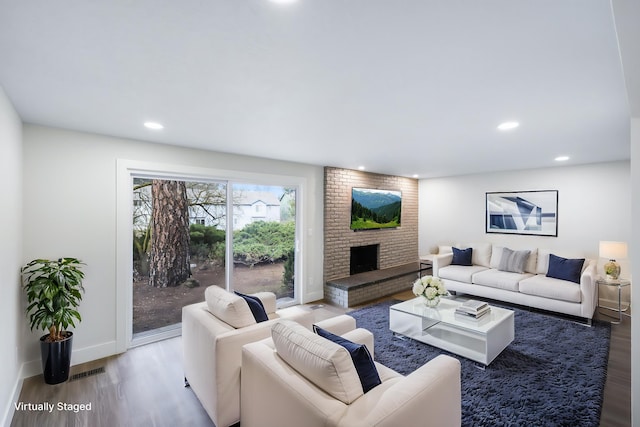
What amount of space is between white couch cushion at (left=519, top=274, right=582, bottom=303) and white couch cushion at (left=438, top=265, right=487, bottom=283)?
2.60 ft

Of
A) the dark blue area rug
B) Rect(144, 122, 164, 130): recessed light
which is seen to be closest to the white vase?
the dark blue area rug

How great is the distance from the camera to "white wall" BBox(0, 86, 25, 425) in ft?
6.68

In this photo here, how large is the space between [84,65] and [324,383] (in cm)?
215

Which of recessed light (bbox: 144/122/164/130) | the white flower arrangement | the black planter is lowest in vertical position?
the black planter

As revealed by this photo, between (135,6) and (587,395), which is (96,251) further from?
(587,395)

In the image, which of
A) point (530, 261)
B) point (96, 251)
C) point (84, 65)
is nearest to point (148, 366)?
point (96, 251)

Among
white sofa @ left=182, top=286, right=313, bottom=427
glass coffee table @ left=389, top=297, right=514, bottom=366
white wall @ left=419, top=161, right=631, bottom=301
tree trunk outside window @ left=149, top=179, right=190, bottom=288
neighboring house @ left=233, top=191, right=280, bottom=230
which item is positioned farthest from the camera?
white wall @ left=419, top=161, right=631, bottom=301

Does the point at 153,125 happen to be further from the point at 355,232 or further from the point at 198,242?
the point at 355,232

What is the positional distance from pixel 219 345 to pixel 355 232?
12.9 ft

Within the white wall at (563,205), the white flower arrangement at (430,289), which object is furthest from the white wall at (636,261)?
the white wall at (563,205)

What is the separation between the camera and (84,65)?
168 centimetres

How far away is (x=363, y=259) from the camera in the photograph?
5.93 meters

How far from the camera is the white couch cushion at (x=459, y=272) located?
517 cm

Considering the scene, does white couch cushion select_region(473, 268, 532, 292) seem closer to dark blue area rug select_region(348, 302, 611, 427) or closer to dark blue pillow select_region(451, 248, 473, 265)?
dark blue pillow select_region(451, 248, 473, 265)
